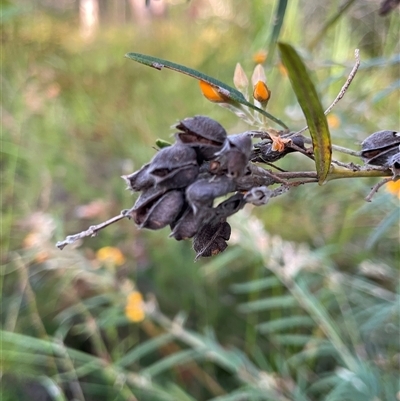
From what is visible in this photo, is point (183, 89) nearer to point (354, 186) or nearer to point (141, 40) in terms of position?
point (141, 40)

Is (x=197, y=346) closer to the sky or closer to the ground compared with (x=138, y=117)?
closer to the ground

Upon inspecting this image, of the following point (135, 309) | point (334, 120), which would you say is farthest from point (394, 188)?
point (135, 309)


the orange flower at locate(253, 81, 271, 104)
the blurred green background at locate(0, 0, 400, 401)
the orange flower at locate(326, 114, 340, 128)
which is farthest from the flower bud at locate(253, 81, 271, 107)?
the orange flower at locate(326, 114, 340, 128)

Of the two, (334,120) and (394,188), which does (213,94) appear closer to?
(394,188)

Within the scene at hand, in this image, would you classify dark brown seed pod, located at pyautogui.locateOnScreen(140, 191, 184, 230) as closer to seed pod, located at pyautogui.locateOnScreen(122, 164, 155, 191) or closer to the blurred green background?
seed pod, located at pyautogui.locateOnScreen(122, 164, 155, 191)

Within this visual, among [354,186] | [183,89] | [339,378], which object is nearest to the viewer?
[339,378]

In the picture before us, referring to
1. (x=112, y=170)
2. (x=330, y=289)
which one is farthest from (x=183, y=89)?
(x=330, y=289)
